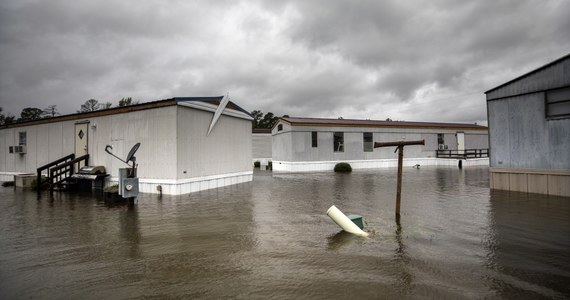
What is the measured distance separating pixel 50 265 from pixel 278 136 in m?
24.0

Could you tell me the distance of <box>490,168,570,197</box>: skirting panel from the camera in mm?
11164

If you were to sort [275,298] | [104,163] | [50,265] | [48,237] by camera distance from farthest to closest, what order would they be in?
[104,163] → [48,237] → [50,265] → [275,298]

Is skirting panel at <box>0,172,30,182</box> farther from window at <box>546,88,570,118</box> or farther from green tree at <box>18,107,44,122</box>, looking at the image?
green tree at <box>18,107,44,122</box>

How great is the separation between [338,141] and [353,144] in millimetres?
1624

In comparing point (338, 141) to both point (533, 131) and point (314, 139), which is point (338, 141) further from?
point (533, 131)

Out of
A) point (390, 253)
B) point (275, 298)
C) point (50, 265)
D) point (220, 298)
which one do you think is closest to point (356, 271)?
point (390, 253)

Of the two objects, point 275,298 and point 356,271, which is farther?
point 356,271

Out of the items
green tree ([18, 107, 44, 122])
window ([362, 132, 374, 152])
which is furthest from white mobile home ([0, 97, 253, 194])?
green tree ([18, 107, 44, 122])

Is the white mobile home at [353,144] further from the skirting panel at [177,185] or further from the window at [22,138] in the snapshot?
the window at [22,138]

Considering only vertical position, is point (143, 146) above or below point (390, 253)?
above

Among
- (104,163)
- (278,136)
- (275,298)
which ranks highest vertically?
(278,136)

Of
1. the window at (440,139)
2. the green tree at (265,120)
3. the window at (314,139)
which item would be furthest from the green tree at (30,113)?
the window at (440,139)

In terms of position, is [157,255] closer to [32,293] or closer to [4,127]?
[32,293]

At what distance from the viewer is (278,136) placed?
2869 centimetres
